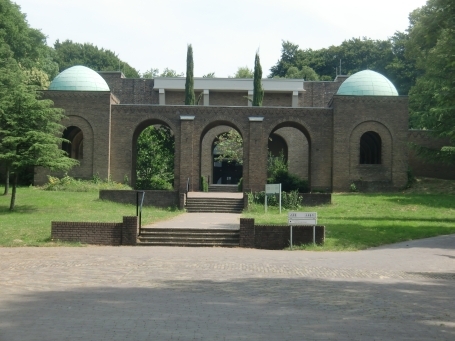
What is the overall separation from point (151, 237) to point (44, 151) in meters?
10.1

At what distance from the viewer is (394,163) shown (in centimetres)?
4019

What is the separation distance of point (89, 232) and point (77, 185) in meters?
16.4

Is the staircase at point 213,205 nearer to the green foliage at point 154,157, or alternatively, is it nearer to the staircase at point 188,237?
the green foliage at point 154,157

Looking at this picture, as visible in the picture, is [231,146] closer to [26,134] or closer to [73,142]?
[73,142]

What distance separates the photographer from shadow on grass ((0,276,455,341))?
27.7ft

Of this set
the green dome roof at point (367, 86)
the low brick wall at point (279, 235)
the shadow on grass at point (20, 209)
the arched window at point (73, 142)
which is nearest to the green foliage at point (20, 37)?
the arched window at point (73, 142)

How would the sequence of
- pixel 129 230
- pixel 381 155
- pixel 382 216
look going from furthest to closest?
pixel 381 155 → pixel 382 216 → pixel 129 230

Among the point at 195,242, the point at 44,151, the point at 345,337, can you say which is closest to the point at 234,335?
the point at 345,337

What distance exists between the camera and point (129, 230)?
2138 cm

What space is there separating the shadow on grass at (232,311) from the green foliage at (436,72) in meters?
15.0

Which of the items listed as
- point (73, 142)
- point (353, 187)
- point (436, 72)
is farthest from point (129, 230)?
Result: point (436, 72)

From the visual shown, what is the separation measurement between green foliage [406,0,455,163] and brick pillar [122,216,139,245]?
12.7m

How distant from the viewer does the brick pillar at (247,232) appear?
21.3m

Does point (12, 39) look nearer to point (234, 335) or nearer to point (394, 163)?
point (394, 163)
